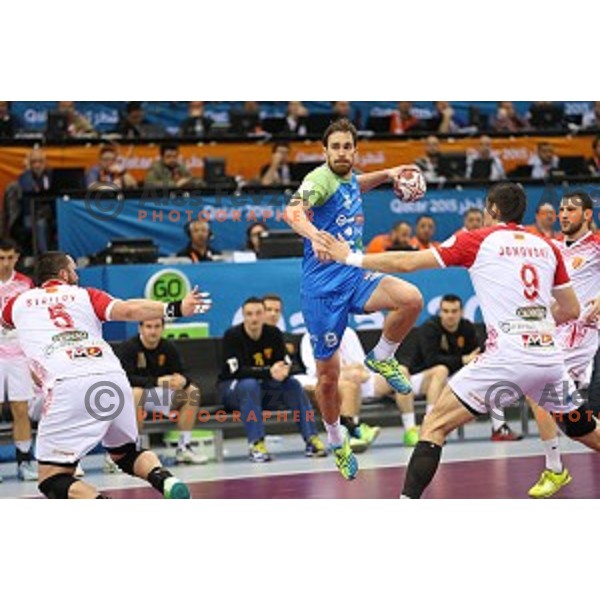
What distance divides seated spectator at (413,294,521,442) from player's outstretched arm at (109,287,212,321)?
22.1 ft

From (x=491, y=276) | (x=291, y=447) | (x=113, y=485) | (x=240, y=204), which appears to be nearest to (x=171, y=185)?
(x=240, y=204)

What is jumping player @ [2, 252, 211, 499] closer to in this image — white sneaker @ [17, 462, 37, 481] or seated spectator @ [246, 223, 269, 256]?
white sneaker @ [17, 462, 37, 481]

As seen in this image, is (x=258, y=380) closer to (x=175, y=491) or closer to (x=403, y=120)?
(x=175, y=491)

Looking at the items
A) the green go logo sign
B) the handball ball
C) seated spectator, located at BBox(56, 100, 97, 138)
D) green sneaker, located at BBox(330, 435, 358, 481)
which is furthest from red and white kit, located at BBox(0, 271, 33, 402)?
seated spectator, located at BBox(56, 100, 97, 138)

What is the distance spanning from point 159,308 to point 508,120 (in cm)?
1415

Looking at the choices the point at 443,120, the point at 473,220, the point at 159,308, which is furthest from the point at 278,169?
the point at 159,308

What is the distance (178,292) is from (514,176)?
19.4ft

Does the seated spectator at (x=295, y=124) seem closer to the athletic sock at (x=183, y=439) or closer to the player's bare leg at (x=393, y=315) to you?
the athletic sock at (x=183, y=439)

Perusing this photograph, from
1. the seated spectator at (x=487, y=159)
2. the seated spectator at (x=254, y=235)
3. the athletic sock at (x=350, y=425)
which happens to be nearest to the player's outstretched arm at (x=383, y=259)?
the athletic sock at (x=350, y=425)

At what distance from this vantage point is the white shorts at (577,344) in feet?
47.1

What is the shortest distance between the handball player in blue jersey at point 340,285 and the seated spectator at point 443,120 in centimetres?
1071

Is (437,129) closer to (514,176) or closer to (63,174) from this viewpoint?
(514,176)

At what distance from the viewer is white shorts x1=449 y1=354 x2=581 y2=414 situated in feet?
37.9

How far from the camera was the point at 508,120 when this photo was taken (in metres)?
25.1
